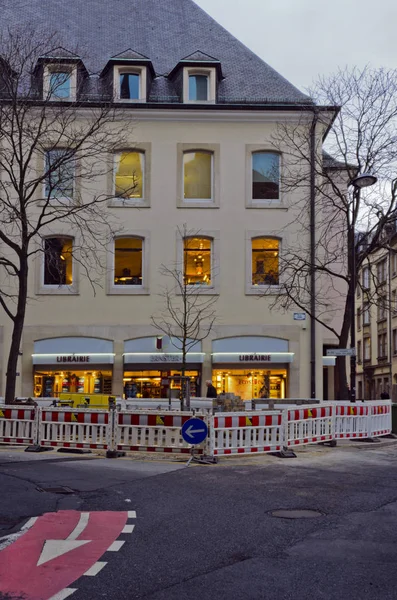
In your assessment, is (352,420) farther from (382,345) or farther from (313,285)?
(382,345)

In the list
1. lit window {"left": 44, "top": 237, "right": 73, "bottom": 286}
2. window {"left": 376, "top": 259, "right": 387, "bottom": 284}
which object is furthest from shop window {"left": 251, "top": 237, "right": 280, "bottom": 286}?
window {"left": 376, "top": 259, "right": 387, "bottom": 284}

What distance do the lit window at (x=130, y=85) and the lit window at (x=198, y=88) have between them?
225 centimetres

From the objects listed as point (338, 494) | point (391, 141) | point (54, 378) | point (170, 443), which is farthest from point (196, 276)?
point (338, 494)

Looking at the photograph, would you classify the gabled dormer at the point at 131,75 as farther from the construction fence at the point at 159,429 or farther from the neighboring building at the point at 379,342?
the neighboring building at the point at 379,342

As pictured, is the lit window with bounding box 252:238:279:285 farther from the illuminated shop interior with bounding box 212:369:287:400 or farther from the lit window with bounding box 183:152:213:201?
the illuminated shop interior with bounding box 212:369:287:400

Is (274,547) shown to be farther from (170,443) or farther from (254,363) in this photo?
(254,363)

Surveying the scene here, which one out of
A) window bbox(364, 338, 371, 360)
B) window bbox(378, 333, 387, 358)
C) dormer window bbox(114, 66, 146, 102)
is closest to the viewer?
dormer window bbox(114, 66, 146, 102)

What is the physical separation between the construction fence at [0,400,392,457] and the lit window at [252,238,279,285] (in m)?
Answer: 12.4

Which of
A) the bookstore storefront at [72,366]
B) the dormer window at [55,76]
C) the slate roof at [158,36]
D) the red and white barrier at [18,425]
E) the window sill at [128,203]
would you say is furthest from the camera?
the slate roof at [158,36]

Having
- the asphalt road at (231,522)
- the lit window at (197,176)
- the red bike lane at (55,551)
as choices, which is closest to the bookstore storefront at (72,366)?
the lit window at (197,176)

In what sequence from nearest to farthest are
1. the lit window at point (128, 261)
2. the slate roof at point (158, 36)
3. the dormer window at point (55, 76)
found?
the dormer window at point (55, 76), the lit window at point (128, 261), the slate roof at point (158, 36)

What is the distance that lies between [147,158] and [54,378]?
32.2 ft

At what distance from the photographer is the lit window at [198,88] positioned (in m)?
31.3

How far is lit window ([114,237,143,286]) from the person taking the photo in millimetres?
30422
